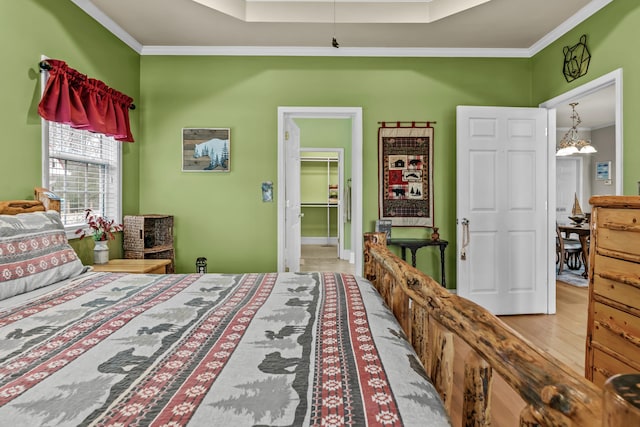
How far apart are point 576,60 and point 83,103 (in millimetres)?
4261

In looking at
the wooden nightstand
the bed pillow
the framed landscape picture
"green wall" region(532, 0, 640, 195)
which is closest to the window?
the wooden nightstand

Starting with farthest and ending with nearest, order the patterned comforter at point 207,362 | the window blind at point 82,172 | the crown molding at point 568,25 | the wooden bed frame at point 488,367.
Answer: the crown molding at point 568,25
the window blind at point 82,172
the patterned comforter at point 207,362
the wooden bed frame at point 488,367

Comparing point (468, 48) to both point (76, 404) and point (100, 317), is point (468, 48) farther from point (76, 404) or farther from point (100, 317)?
point (76, 404)

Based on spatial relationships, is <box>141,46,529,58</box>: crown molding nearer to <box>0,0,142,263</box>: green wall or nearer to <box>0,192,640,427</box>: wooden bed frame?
<box>0,0,142,263</box>: green wall

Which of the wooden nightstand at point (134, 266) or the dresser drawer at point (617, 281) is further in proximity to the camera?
the wooden nightstand at point (134, 266)

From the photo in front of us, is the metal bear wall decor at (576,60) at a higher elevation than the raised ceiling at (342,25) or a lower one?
lower

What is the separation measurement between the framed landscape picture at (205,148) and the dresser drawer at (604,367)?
3436 mm

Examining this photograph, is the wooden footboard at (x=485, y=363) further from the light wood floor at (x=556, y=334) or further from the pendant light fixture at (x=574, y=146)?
the pendant light fixture at (x=574, y=146)

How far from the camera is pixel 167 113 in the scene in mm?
3945

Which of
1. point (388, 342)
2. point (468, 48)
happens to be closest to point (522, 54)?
point (468, 48)

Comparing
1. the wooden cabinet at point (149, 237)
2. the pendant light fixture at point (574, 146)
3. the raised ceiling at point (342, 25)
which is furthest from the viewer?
the pendant light fixture at point (574, 146)

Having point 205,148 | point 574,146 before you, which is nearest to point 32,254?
point 205,148

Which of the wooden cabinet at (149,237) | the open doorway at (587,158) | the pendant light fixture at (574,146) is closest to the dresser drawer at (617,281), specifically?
the wooden cabinet at (149,237)

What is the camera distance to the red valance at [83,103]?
2.60m
